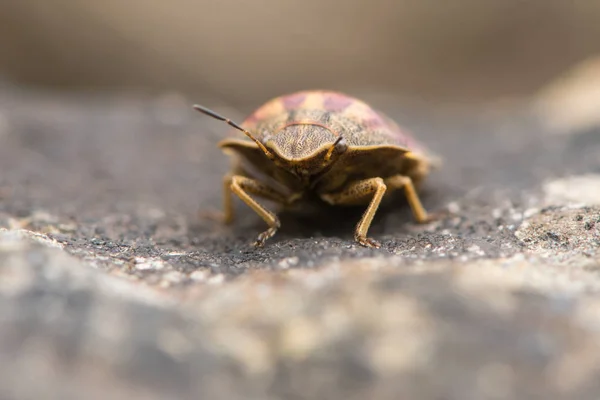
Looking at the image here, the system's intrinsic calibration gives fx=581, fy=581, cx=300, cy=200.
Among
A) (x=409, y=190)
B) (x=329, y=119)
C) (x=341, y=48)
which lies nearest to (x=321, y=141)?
(x=329, y=119)

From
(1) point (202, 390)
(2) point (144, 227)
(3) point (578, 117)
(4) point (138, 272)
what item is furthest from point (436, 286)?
(3) point (578, 117)

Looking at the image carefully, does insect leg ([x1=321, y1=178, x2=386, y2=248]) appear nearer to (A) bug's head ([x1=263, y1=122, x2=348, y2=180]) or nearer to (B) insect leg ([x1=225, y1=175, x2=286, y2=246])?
(A) bug's head ([x1=263, y1=122, x2=348, y2=180])

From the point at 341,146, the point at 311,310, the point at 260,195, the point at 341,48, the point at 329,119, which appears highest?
the point at 341,48

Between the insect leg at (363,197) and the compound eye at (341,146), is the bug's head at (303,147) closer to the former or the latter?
the compound eye at (341,146)

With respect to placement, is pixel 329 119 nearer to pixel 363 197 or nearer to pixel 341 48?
pixel 363 197

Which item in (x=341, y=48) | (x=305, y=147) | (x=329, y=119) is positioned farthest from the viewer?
(x=341, y=48)

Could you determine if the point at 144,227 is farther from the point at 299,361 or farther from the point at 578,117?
the point at 578,117
